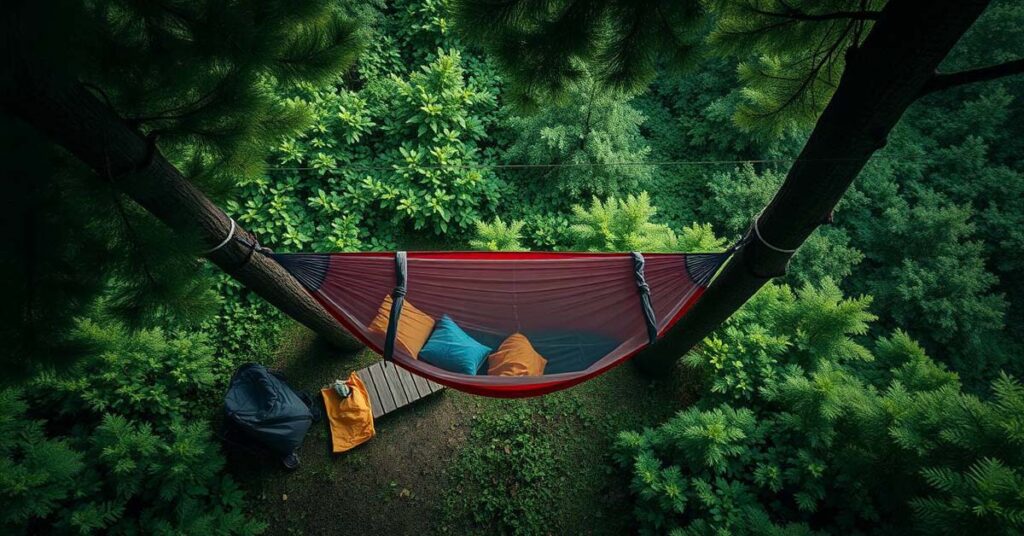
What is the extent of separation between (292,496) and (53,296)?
6.56 feet

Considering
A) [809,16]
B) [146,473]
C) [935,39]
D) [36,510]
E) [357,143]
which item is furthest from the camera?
[357,143]

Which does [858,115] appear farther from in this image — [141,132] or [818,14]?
[141,132]

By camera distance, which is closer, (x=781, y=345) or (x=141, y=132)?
(x=141, y=132)

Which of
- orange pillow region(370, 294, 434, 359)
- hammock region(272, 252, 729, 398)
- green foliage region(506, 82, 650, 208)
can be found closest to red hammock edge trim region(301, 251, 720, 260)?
hammock region(272, 252, 729, 398)

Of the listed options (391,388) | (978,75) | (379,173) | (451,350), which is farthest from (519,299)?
(379,173)

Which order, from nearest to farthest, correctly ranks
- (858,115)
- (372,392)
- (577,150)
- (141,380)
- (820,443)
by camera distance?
(858,115) < (820,443) < (141,380) < (372,392) < (577,150)

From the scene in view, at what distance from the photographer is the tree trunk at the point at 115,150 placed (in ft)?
Result: 4.41

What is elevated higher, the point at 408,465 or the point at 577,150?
the point at 577,150

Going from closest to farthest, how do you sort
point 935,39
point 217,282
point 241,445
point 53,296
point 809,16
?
point 935,39 → point 53,296 → point 809,16 → point 241,445 → point 217,282

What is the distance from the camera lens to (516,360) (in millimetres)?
2346

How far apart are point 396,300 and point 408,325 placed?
0.19 metres

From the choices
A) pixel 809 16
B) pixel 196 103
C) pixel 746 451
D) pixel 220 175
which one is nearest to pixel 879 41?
pixel 809 16

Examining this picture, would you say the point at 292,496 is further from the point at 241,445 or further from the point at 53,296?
the point at 53,296

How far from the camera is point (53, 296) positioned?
1.48 metres
